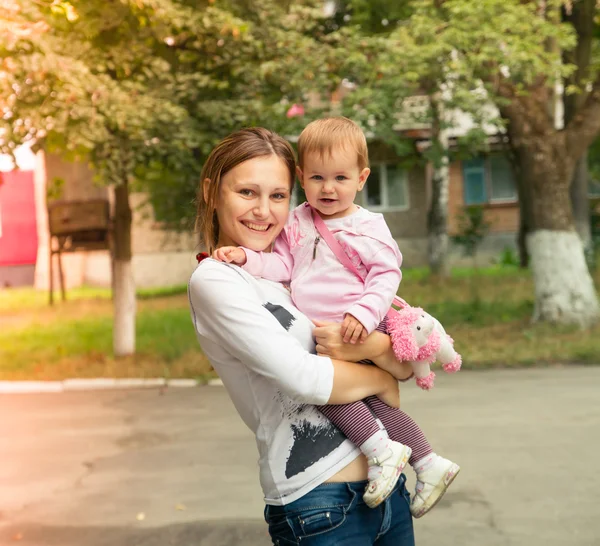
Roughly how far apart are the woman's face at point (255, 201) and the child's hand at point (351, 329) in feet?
0.91

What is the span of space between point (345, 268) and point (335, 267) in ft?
0.10

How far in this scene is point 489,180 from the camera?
97.6ft

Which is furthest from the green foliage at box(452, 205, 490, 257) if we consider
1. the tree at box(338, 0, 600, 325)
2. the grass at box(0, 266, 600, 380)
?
the tree at box(338, 0, 600, 325)

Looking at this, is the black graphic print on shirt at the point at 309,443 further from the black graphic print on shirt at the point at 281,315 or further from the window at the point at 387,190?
the window at the point at 387,190

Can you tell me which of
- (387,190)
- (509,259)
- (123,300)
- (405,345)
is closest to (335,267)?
(405,345)

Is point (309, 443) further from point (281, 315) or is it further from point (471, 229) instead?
point (471, 229)

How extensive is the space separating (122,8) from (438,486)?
8128 millimetres

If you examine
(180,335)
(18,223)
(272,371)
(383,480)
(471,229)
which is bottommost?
(180,335)

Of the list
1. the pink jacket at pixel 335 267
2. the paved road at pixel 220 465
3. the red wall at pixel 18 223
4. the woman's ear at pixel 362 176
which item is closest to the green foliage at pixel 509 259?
the red wall at pixel 18 223

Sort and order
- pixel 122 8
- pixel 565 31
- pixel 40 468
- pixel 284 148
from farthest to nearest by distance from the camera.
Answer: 1. pixel 565 31
2. pixel 122 8
3. pixel 40 468
4. pixel 284 148

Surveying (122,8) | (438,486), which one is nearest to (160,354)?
(122,8)

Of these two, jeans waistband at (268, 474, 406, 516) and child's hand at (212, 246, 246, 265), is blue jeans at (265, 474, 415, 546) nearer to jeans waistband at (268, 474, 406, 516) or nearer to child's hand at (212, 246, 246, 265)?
jeans waistband at (268, 474, 406, 516)

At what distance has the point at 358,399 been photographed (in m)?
2.20

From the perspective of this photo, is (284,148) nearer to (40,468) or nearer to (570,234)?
(40,468)
